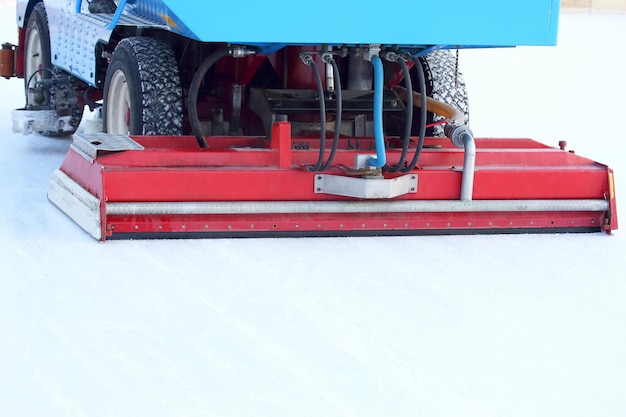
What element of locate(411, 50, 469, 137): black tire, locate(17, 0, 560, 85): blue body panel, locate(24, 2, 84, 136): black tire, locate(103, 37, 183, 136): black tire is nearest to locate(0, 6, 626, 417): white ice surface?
locate(103, 37, 183, 136): black tire

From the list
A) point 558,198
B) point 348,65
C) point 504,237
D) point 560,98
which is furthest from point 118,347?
point 560,98

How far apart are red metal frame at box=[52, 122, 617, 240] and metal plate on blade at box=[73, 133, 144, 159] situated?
24mm

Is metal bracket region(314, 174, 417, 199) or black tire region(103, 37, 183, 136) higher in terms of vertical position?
black tire region(103, 37, 183, 136)

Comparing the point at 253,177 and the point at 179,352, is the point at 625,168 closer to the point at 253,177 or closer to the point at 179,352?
the point at 253,177

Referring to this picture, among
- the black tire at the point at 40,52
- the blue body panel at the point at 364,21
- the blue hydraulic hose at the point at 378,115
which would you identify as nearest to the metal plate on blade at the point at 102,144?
the blue body panel at the point at 364,21

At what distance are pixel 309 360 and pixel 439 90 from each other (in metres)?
2.14

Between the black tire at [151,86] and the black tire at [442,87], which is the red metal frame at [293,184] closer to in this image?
the black tire at [151,86]

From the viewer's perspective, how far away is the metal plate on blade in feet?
10.2

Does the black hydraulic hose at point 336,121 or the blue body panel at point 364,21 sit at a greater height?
the blue body panel at point 364,21

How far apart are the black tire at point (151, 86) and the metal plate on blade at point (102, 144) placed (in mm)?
239

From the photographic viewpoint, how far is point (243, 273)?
8.80 ft

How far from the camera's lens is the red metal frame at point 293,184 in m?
3.01

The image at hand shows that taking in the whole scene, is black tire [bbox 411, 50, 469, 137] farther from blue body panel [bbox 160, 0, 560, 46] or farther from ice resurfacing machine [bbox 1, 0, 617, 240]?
blue body panel [bbox 160, 0, 560, 46]

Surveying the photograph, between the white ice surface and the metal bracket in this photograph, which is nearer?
the white ice surface
